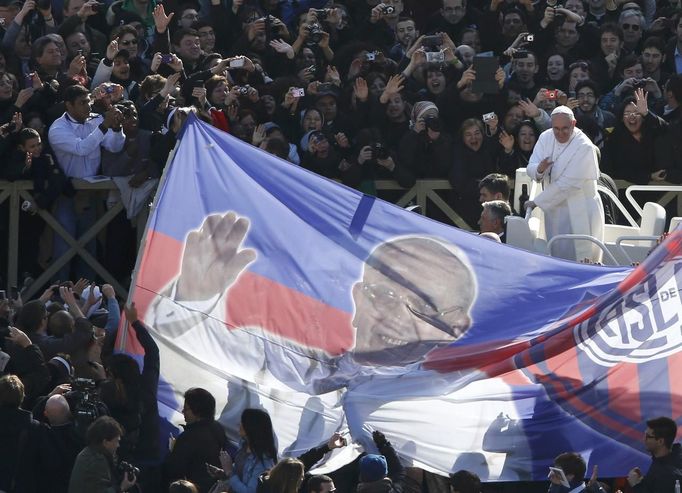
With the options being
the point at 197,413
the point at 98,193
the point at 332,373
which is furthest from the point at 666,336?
the point at 98,193

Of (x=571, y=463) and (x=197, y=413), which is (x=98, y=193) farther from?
(x=571, y=463)

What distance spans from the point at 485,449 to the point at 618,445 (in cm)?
87

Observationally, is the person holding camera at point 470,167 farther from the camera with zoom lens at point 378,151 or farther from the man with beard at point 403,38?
the man with beard at point 403,38

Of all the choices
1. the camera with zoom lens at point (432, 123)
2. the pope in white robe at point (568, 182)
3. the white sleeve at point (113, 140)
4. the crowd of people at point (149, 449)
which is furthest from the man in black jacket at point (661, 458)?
the white sleeve at point (113, 140)

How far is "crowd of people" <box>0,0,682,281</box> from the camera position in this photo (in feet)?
55.7

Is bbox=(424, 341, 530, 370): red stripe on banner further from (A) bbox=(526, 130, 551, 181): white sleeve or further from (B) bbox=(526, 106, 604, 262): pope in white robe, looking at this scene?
(A) bbox=(526, 130, 551, 181): white sleeve

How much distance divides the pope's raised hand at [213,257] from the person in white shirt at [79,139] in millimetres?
3899

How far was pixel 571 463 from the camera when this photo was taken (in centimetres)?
1162

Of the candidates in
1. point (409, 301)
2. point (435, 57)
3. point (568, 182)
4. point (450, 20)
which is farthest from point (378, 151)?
point (409, 301)

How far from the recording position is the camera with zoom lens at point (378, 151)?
1777 cm

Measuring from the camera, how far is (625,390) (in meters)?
12.0

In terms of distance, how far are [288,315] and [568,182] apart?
417cm

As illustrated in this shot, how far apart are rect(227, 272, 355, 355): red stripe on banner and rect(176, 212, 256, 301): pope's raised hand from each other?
0.13 m

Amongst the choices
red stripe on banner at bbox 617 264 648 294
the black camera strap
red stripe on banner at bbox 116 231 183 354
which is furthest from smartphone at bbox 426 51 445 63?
the black camera strap
